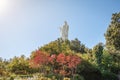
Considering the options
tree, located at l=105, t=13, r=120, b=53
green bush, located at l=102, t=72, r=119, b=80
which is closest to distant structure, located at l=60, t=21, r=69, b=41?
tree, located at l=105, t=13, r=120, b=53

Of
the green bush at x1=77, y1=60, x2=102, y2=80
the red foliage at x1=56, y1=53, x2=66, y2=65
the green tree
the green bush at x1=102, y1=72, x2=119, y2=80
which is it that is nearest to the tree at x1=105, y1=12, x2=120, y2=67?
the green bush at x1=102, y1=72, x2=119, y2=80

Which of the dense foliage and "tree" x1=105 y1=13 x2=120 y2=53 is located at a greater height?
"tree" x1=105 y1=13 x2=120 y2=53

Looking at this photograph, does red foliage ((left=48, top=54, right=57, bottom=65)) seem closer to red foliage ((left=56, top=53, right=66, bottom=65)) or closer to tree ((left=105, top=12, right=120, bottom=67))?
red foliage ((left=56, top=53, right=66, bottom=65))

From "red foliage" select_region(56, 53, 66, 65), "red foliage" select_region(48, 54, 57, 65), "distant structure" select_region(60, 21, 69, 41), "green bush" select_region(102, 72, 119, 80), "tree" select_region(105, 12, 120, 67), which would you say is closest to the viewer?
"red foliage" select_region(56, 53, 66, 65)

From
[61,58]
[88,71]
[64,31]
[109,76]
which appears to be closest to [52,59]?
[61,58]

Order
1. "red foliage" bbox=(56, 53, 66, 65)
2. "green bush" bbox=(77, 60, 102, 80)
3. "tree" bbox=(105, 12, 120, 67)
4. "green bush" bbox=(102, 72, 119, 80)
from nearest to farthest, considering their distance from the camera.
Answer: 1. "red foliage" bbox=(56, 53, 66, 65)
2. "green bush" bbox=(77, 60, 102, 80)
3. "green bush" bbox=(102, 72, 119, 80)
4. "tree" bbox=(105, 12, 120, 67)

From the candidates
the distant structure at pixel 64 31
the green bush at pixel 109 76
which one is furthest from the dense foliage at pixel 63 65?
the distant structure at pixel 64 31

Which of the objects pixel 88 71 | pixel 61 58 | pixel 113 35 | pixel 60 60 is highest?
pixel 113 35

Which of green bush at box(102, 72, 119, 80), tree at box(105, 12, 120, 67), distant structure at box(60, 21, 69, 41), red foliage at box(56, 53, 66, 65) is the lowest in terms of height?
green bush at box(102, 72, 119, 80)

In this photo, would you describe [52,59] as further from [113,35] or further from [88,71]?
[113,35]

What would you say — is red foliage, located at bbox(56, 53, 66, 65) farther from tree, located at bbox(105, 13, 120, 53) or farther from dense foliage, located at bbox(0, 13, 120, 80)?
tree, located at bbox(105, 13, 120, 53)

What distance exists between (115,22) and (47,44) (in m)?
16.0

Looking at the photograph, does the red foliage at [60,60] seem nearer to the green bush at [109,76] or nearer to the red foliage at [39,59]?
the red foliage at [39,59]

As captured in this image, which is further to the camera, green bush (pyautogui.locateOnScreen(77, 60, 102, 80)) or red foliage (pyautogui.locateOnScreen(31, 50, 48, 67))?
green bush (pyautogui.locateOnScreen(77, 60, 102, 80))
